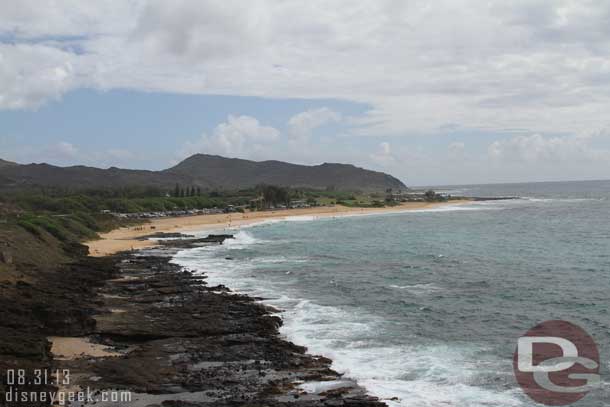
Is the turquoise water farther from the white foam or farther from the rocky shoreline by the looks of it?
the rocky shoreline

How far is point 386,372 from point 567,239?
4581 centimetres

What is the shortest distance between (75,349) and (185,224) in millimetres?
62001

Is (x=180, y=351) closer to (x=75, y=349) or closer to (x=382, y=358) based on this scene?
(x=75, y=349)

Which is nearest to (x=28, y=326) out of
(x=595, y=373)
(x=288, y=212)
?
(x=595, y=373)

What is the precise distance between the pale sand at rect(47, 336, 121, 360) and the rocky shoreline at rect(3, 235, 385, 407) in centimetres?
3

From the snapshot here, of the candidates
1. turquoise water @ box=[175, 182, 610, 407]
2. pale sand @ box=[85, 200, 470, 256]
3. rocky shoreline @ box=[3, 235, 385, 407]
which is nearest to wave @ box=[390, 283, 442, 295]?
turquoise water @ box=[175, 182, 610, 407]

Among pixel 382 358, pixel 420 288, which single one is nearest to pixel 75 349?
pixel 382 358

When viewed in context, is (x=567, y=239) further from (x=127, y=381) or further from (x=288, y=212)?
(x=288, y=212)

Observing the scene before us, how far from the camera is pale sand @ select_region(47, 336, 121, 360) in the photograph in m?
17.6

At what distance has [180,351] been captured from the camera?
61.4 feet

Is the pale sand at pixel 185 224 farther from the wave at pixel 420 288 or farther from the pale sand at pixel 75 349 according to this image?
the pale sand at pixel 75 349

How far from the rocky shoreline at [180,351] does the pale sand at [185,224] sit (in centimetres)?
2107

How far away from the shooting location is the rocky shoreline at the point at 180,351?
1499 centimetres

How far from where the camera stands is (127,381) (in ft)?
50.5
